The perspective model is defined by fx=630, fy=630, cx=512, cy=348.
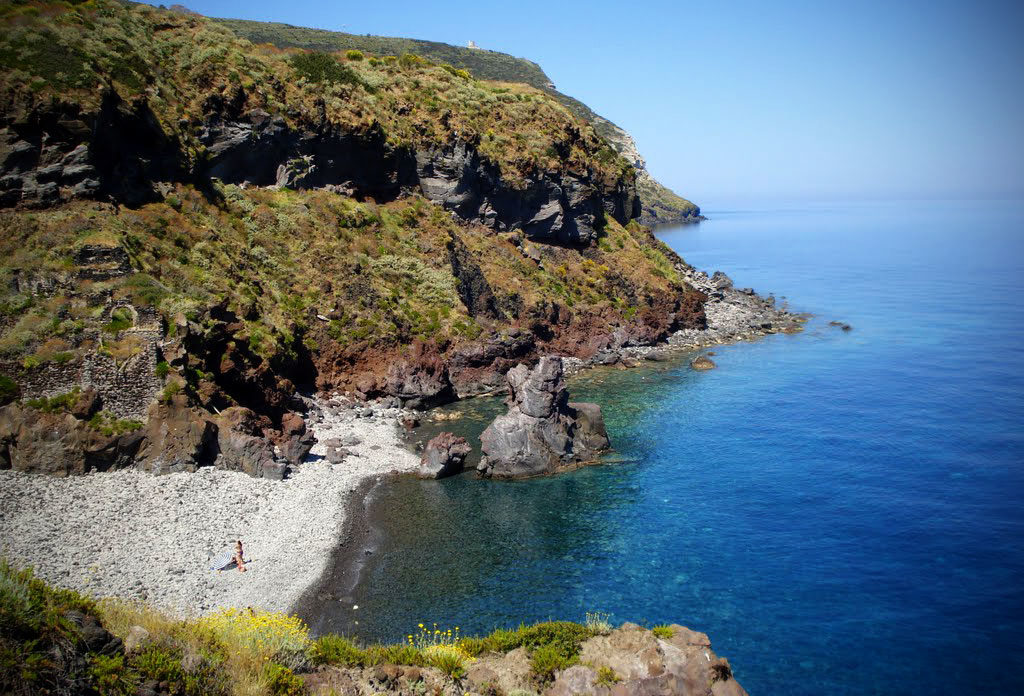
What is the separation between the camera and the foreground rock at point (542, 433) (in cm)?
4347

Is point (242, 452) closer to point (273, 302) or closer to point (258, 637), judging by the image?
point (273, 302)

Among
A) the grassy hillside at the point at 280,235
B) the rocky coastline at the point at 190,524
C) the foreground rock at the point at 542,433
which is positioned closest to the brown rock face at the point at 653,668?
the rocky coastline at the point at 190,524

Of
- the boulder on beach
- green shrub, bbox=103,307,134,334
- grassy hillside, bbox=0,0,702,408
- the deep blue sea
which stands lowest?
the deep blue sea

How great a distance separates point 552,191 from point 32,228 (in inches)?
2201

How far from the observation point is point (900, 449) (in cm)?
4569

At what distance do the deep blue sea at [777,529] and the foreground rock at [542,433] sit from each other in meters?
1.62

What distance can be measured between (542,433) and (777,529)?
16398 mm

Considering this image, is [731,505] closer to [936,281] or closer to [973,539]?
[973,539]

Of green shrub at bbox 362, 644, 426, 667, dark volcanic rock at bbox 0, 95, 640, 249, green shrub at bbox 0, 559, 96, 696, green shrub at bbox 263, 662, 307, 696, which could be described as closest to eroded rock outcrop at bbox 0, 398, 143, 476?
dark volcanic rock at bbox 0, 95, 640, 249

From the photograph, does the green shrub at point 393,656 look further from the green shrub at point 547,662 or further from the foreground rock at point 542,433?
the foreground rock at point 542,433

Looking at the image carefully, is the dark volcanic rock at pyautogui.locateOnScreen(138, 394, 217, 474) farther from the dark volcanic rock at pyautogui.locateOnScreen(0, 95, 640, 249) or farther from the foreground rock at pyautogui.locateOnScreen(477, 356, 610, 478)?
the dark volcanic rock at pyautogui.locateOnScreen(0, 95, 640, 249)

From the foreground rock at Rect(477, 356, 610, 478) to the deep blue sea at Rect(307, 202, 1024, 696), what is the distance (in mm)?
1616

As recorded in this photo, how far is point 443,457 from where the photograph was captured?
4231 centimetres

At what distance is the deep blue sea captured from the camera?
89.2 feet
